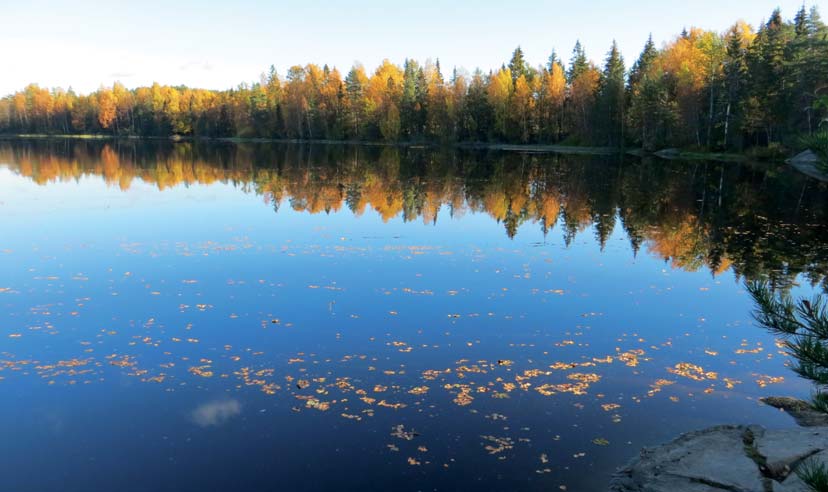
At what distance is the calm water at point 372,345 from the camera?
337 inches

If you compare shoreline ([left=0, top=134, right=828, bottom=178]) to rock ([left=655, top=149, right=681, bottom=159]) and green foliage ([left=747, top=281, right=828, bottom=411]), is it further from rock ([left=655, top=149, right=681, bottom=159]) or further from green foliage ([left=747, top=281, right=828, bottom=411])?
green foliage ([left=747, top=281, right=828, bottom=411])

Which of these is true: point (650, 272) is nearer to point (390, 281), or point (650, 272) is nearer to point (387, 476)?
point (390, 281)

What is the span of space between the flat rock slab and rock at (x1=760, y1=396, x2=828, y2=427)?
34.5 inches

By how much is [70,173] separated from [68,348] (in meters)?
47.4

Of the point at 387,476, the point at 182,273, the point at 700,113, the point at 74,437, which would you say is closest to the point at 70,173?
the point at 182,273

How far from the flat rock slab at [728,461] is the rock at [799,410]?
878mm

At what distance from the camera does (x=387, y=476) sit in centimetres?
804

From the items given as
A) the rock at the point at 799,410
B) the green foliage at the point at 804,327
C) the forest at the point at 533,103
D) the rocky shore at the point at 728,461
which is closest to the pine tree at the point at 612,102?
the forest at the point at 533,103

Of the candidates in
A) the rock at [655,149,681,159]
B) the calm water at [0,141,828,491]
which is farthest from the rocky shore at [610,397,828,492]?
the rock at [655,149,681,159]

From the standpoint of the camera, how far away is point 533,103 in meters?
100

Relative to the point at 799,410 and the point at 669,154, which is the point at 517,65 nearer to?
the point at 669,154

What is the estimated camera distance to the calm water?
8555 mm

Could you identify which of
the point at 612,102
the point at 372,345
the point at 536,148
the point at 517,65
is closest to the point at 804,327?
the point at 372,345

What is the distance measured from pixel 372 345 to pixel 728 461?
735 cm
